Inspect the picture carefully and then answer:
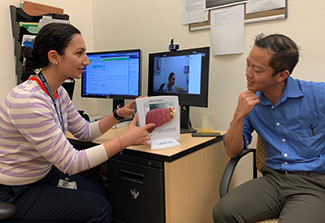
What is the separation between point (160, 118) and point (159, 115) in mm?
16

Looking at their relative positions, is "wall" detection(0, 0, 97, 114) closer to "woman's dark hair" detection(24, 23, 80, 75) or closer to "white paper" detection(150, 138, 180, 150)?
"woman's dark hair" detection(24, 23, 80, 75)

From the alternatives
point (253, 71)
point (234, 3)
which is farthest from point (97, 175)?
point (234, 3)

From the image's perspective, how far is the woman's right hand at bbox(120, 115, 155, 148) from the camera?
1.28 metres

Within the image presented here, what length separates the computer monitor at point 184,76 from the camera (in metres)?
1.65

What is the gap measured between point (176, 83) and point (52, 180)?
0.91m

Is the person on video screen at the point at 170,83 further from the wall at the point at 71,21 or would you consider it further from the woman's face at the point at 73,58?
the wall at the point at 71,21

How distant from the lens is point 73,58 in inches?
51.9

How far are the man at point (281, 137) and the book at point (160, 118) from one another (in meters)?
0.30

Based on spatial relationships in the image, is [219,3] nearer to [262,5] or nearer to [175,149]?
[262,5]

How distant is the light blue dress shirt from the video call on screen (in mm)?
465

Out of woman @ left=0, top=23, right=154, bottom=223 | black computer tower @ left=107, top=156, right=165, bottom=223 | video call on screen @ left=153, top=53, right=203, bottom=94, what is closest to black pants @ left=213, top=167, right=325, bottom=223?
black computer tower @ left=107, top=156, right=165, bottom=223

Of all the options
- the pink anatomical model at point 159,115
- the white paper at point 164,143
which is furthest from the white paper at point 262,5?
the white paper at point 164,143

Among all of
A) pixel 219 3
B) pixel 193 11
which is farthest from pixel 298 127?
pixel 193 11

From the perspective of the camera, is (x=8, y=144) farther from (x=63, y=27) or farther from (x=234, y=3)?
(x=234, y=3)
